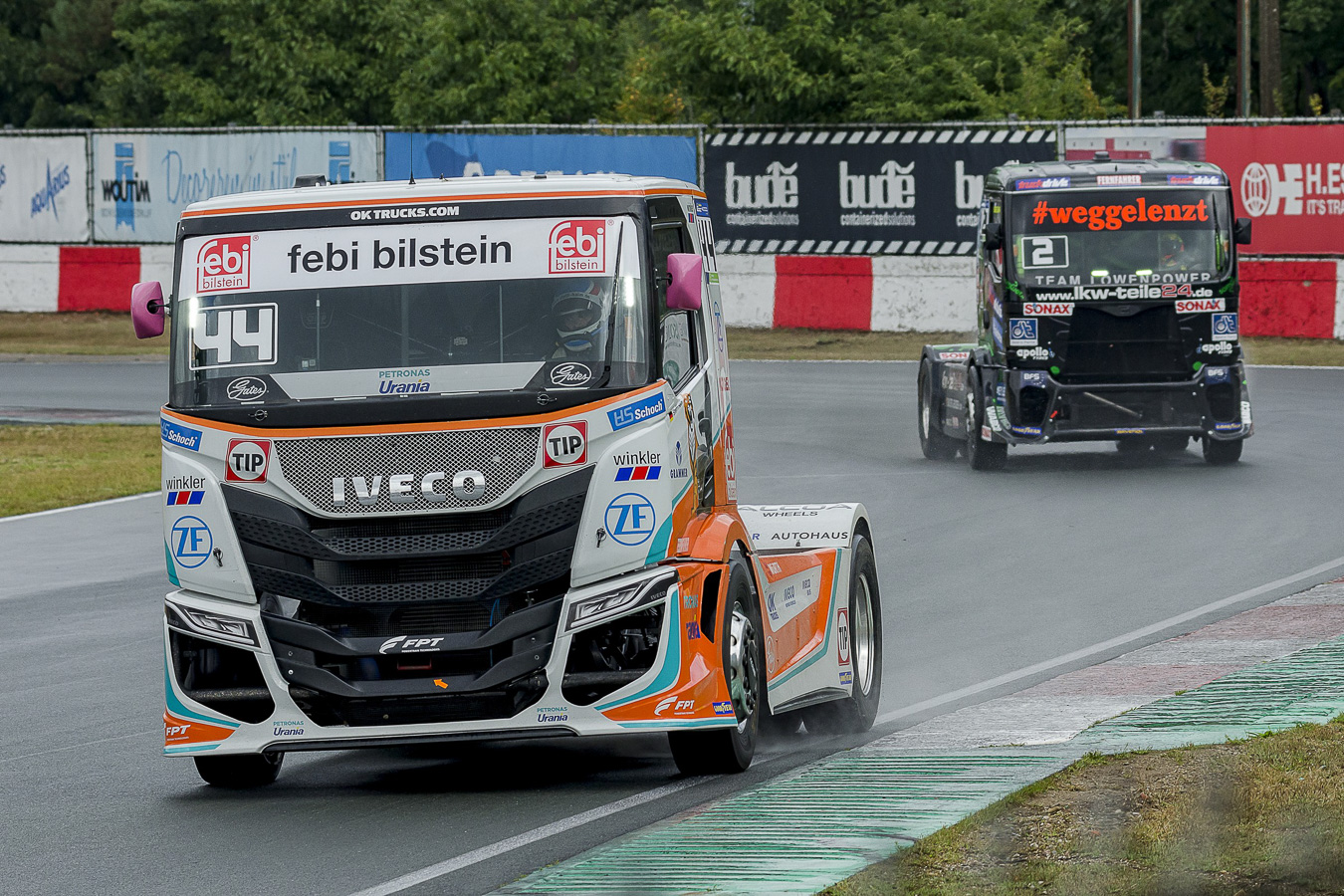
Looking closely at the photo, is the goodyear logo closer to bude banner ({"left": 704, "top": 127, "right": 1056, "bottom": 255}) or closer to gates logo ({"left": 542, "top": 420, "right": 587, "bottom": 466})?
gates logo ({"left": 542, "top": 420, "right": 587, "bottom": 466})

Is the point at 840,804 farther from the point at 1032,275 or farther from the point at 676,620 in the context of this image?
the point at 1032,275

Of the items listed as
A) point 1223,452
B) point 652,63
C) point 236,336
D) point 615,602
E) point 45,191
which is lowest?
point 1223,452

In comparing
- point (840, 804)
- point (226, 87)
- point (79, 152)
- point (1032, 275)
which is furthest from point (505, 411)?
point (226, 87)

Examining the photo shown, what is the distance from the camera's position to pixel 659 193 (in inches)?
350

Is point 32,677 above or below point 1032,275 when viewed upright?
below

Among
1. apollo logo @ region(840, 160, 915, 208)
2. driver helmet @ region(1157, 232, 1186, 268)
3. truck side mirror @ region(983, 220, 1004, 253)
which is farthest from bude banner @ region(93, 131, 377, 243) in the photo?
driver helmet @ region(1157, 232, 1186, 268)

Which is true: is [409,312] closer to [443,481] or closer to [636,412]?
[443,481]

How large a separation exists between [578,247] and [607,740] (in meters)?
2.58

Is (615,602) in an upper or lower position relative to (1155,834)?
upper

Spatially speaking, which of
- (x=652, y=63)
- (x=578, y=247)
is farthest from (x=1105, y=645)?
(x=652, y=63)

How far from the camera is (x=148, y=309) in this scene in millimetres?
8812

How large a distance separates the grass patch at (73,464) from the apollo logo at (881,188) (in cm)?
Answer: 1298

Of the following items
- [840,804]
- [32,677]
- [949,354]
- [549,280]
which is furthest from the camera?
[949,354]

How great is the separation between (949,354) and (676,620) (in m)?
14.1
